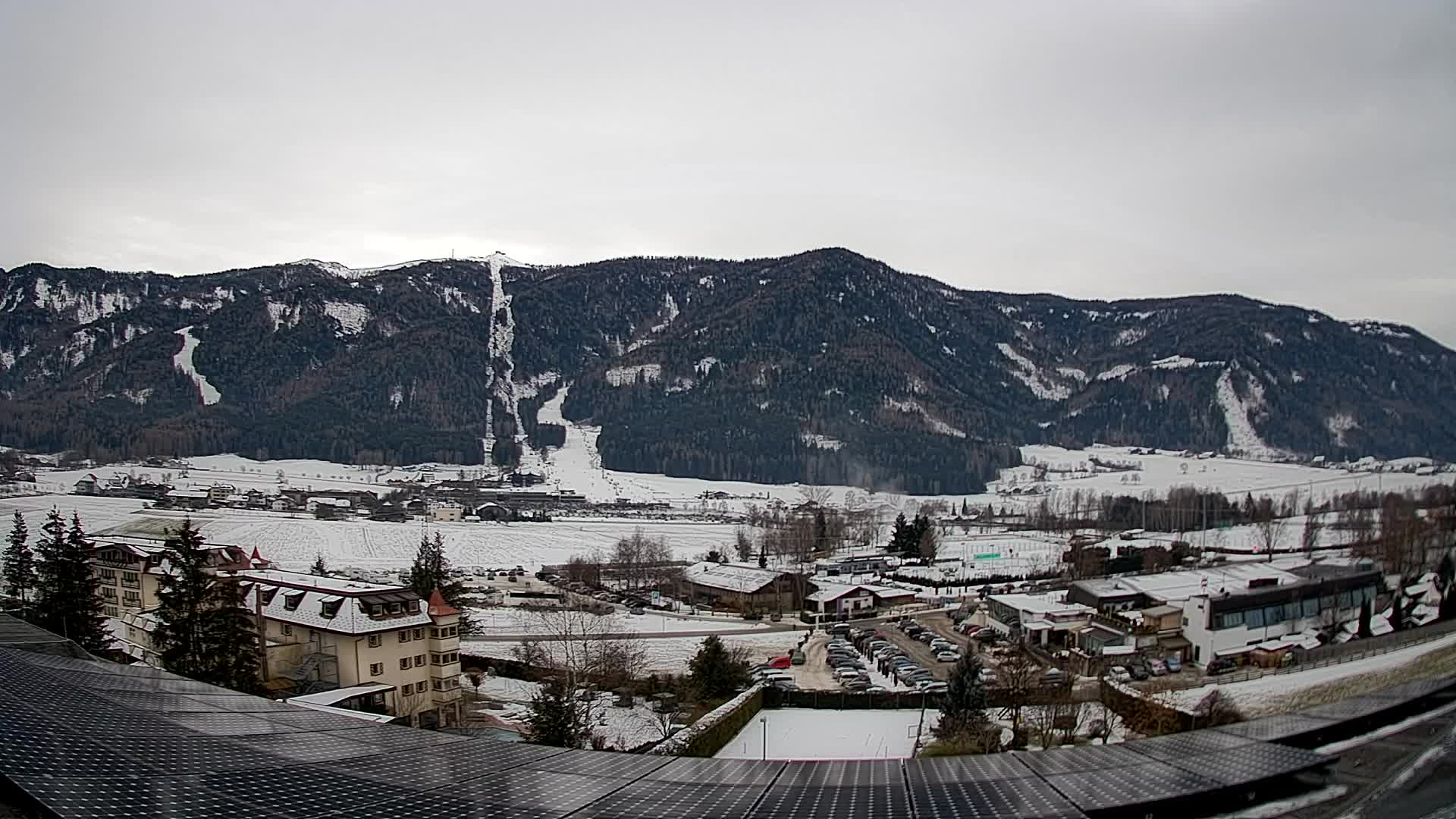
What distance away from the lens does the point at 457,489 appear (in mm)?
58719

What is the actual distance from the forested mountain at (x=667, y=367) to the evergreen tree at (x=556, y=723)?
43.3m

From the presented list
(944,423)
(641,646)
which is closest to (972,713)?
(641,646)

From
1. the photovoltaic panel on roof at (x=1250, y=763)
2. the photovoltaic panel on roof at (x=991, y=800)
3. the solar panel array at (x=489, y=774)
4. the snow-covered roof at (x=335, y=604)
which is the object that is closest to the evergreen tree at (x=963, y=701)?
the solar panel array at (x=489, y=774)

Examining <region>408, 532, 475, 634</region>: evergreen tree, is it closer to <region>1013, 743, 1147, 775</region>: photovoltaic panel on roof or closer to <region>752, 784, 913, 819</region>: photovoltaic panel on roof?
<region>752, 784, 913, 819</region>: photovoltaic panel on roof

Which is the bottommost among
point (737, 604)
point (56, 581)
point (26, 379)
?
point (737, 604)

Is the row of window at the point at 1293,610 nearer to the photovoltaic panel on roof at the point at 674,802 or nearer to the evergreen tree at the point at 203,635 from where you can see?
the photovoltaic panel on roof at the point at 674,802

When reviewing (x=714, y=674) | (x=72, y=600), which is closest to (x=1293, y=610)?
(x=714, y=674)

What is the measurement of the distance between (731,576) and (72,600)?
58.8 ft

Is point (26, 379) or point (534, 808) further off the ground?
point (26, 379)

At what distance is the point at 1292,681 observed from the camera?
9.04 metres

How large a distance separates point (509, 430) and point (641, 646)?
283 ft

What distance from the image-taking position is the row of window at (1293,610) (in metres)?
12.9

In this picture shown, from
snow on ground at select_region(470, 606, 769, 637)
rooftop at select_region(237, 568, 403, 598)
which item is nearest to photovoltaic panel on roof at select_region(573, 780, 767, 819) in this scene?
rooftop at select_region(237, 568, 403, 598)

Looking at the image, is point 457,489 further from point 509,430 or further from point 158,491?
point 509,430
